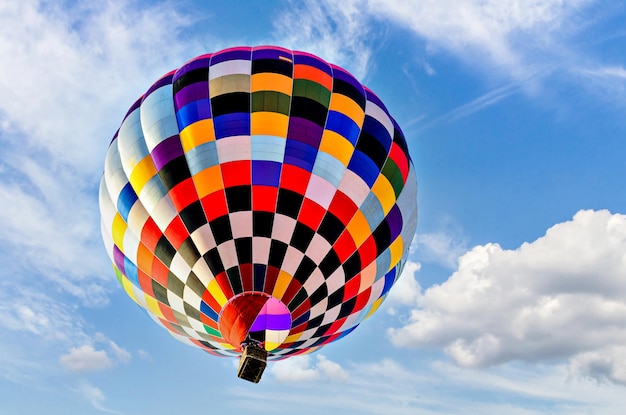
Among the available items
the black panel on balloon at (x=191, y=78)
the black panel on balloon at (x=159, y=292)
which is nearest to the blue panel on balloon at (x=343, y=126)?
the black panel on balloon at (x=191, y=78)

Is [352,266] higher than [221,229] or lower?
higher

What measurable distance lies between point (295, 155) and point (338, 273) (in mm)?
2469

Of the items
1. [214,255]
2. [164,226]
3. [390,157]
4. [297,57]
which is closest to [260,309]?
[214,255]

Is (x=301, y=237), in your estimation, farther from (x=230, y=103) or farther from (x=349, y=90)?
(x=349, y=90)

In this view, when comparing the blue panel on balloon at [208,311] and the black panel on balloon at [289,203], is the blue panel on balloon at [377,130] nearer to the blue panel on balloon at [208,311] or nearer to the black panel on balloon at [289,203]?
the black panel on balloon at [289,203]

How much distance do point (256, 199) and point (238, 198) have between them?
341 mm

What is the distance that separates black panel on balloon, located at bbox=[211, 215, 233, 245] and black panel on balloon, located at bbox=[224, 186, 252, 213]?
236 mm

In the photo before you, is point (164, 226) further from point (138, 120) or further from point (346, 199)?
point (346, 199)

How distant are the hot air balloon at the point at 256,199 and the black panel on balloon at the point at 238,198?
0.8 inches

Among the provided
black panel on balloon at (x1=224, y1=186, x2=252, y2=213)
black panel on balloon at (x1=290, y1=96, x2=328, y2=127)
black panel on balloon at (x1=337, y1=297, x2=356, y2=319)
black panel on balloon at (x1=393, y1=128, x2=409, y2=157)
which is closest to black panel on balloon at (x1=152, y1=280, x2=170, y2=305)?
black panel on balloon at (x1=224, y1=186, x2=252, y2=213)

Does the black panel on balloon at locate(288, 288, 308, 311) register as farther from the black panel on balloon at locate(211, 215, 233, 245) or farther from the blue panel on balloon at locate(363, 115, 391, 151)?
the blue panel on balloon at locate(363, 115, 391, 151)

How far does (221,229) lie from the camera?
1069 cm

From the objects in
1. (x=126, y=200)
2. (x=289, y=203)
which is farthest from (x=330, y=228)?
(x=126, y=200)

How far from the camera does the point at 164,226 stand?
36.3ft
